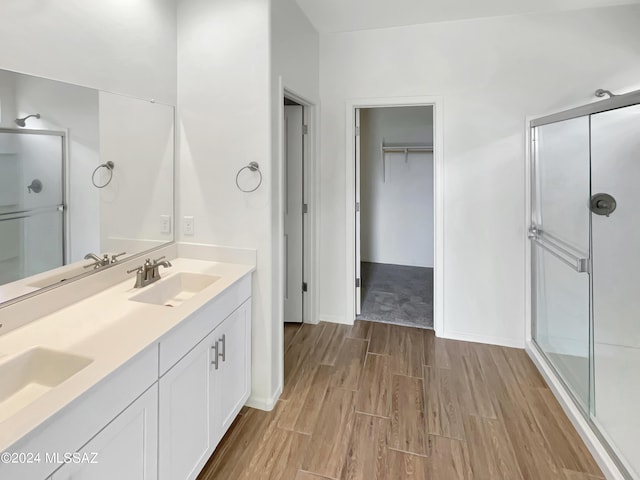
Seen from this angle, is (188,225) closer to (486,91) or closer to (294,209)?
(294,209)

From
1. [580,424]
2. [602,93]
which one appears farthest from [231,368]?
[602,93]

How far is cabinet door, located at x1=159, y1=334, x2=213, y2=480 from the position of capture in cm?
132

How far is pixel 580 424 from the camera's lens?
1946mm

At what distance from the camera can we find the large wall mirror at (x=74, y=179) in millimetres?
1372

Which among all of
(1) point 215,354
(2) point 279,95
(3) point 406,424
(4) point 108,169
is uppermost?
(2) point 279,95

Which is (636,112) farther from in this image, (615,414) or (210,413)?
(210,413)

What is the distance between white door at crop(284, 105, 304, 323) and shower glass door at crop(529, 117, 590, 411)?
1.92m

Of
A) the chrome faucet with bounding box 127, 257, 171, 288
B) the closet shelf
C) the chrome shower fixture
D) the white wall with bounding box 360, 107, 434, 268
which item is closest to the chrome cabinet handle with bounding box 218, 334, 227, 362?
the chrome faucet with bounding box 127, 257, 171, 288

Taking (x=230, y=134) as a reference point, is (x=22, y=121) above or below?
below

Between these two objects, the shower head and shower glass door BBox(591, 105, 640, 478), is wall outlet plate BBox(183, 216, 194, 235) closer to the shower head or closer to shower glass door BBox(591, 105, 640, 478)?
the shower head

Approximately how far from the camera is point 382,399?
2271 millimetres

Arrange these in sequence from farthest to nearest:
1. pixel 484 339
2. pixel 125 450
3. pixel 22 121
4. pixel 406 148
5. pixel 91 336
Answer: pixel 406 148 < pixel 484 339 < pixel 22 121 < pixel 91 336 < pixel 125 450

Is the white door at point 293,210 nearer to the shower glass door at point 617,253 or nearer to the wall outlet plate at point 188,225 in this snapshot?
the wall outlet plate at point 188,225

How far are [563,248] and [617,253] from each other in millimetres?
322
